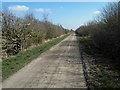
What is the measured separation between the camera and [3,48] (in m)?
24.8

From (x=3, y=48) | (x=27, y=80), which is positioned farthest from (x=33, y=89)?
(x=3, y=48)

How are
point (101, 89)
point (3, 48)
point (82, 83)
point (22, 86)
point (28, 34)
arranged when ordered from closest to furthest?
point (101, 89)
point (22, 86)
point (82, 83)
point (3, 48)
point (28, 34)

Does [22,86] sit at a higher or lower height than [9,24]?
lower

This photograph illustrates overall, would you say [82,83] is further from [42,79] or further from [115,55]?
[115,55]

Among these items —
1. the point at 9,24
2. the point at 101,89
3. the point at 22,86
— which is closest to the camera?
the point at 101,89

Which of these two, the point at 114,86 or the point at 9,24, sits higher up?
the point at 9,24

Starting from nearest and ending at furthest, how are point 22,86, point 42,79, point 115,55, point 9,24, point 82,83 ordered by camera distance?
1. point 22,86
2. point 82,83
3. point 42,79
4. point 115,55
5. point 9,24

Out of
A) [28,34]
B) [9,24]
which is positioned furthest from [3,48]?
[28,34]

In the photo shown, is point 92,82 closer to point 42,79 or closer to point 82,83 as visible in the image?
point 82,83

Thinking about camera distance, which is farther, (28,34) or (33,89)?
(28,34)

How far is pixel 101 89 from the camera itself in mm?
9898

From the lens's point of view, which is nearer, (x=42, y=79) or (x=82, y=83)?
(x=82, y=83)

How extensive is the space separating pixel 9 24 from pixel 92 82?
17.9 metres

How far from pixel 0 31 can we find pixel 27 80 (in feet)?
48.2
